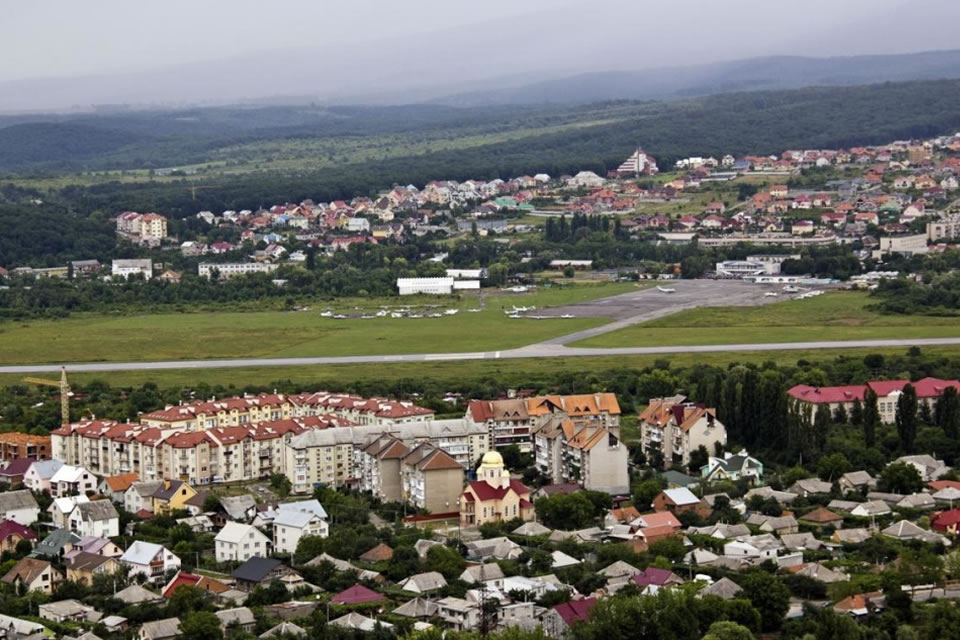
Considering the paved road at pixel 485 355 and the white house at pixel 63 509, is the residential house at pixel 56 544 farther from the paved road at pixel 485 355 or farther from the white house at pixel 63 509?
the paved road at pixel 485 355

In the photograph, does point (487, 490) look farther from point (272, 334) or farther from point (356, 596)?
point (272, 334)

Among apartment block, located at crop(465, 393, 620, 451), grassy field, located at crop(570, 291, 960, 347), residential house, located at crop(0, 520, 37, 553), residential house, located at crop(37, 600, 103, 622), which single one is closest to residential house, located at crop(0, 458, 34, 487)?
residential house, located at crop(0, 520, 37, 553)

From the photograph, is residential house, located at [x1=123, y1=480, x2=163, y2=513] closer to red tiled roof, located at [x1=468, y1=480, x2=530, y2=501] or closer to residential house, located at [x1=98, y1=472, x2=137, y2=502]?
residential house, located at [x1=98, y1=472, x2=137, y2=502]

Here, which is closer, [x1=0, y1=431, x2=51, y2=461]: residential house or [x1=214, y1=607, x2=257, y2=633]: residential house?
[x1=214, y1=607, x2=257, y2=633]: residential house

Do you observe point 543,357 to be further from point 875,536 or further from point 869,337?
point 875,536

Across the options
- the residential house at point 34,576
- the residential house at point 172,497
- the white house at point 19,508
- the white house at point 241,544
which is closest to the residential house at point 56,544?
the residential house at point 34,576

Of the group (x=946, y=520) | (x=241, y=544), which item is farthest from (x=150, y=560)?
(x=946, y=520)
